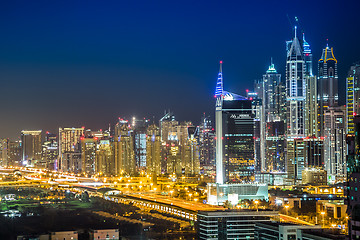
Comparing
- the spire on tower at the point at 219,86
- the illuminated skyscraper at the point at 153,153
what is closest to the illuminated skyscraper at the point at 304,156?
the spire on tower at the point at 219,86

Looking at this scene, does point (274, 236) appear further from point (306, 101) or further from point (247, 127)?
point (306, 101)

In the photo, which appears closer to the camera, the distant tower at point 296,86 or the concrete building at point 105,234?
the concrete building at point 105,234

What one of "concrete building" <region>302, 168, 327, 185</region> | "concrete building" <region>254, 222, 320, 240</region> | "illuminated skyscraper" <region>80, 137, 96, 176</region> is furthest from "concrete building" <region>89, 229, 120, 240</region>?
"illuminated skyscraper" <region>80, 137, 96, 176</region>

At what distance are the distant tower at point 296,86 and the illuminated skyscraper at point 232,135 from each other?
8.64 m

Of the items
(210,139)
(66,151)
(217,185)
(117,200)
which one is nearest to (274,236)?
(217,185)

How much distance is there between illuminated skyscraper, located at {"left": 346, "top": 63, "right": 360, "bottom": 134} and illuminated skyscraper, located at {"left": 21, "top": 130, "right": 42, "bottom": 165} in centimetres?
2716

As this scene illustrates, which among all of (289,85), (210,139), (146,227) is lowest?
(146,227)

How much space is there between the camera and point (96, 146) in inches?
1822

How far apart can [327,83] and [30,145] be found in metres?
24.7

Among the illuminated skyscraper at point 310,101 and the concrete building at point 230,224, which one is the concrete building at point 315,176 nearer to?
Result: the illuminated skyscraper at point 310,101

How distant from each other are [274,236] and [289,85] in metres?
25.1

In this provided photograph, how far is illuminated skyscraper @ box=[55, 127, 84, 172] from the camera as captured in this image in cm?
4878

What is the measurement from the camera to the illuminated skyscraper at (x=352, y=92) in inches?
1249

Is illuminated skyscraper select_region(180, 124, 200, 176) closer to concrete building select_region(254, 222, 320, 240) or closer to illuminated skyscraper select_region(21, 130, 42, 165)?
illuminated skyscraper select_region(21, 130, 42, 165)
